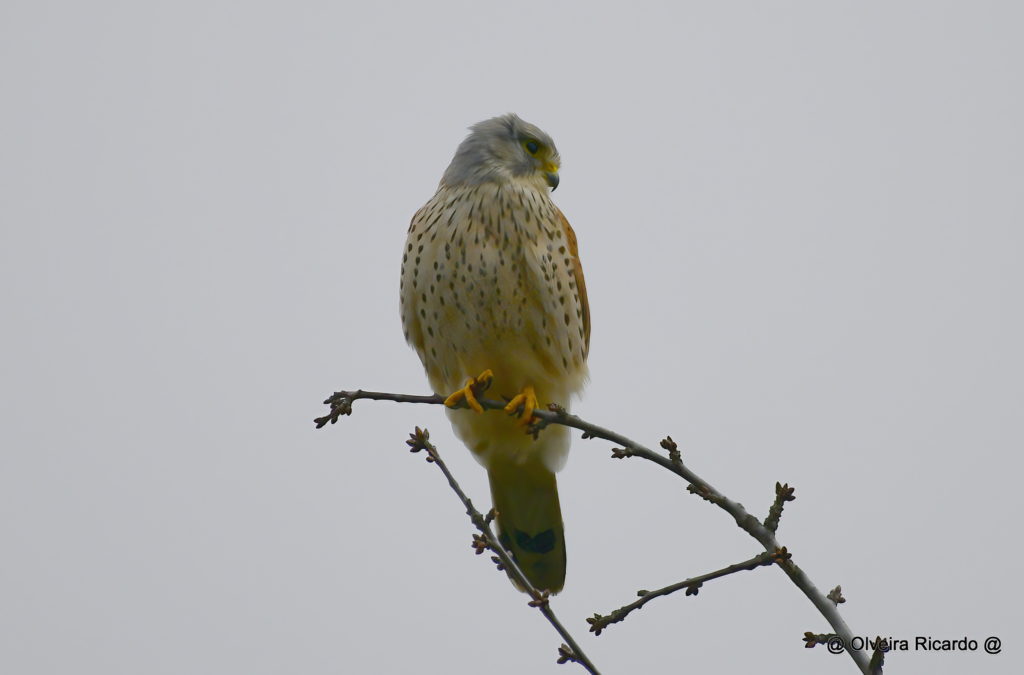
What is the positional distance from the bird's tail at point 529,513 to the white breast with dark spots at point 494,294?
39cm

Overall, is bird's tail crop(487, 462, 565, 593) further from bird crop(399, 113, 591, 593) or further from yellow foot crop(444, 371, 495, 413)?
yellow foot crop(444, 371, 495, 413)

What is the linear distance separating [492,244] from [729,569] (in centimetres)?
192

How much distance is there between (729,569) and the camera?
7.37 feet

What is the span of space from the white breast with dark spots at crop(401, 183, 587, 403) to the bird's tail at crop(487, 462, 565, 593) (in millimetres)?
385

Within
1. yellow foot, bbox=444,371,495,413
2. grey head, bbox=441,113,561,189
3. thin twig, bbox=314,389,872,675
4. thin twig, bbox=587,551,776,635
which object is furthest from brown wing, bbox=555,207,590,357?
thin twig, bbox=587,551,776,635

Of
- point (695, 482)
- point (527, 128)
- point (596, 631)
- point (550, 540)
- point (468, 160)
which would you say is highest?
point (527, 128)

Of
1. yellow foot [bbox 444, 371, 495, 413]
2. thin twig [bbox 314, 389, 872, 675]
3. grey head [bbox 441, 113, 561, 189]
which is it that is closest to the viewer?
thin twig [bbox 314, 389, 872, 675]

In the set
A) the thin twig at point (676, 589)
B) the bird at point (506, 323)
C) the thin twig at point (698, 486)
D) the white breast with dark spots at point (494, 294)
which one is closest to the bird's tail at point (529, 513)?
the bird at point (506, 323)

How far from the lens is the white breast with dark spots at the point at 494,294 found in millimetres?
3807

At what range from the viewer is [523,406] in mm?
3795

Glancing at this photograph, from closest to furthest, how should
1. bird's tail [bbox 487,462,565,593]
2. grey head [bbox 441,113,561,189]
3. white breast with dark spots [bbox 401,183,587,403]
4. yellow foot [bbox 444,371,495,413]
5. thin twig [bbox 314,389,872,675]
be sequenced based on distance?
thin twig [bbox 314,389,872,675] → yellow foot [bbox 444,371,495,413] → white breast with dark spots [bbox 401,183,587,403] → bird's tail [bbox 487,462,565,593] → grey head [bbox 441,113,561,189]

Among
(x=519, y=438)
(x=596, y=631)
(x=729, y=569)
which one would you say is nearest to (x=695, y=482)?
(x=729, y=569)

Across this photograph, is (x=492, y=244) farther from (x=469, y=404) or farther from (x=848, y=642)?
(x=848, y=642)

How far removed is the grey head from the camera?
14.0 feet
